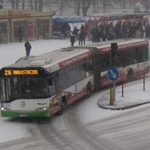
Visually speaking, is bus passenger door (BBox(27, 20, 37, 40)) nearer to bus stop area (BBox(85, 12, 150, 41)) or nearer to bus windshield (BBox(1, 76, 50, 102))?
bus stop area (BBox(85, 12, 150, 41))

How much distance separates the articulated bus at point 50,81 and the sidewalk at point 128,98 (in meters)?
1.20

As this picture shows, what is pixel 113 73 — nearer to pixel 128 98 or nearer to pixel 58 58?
pixel 128 98

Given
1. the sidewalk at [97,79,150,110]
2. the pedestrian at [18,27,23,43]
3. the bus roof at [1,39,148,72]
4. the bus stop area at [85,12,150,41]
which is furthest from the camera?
the bus stop area at [85,12,150,41]

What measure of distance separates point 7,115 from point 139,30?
32.8 m

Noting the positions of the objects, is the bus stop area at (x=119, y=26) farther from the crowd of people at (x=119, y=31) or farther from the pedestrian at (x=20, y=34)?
the pedestrian at (x=20, y=34)

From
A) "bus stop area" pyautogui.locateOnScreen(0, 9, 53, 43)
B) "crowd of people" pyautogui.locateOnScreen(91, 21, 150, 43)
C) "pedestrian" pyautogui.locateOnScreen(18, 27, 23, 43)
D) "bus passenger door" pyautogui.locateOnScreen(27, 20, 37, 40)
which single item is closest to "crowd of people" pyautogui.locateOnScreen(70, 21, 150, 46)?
"crowd of people" pyautogui.locateOnScreen(91, 21, 150, 43)

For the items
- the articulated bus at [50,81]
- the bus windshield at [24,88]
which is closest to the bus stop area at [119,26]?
the articulated bus at [50,81]

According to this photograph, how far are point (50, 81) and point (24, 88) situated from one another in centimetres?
98

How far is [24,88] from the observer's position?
20.6m

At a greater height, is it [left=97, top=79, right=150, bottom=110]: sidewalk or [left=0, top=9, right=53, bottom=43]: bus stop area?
[left=0, top=9, right=53, bottom=43]: bus stop area

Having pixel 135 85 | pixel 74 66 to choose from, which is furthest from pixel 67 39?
pixel 74 66

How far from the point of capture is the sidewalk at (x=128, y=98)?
2311cm

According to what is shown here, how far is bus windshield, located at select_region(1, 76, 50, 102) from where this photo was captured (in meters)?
20.5

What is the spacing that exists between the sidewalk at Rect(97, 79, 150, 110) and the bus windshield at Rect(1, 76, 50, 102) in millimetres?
3487
